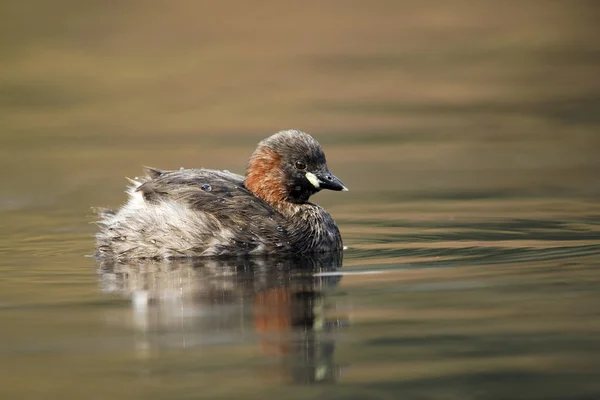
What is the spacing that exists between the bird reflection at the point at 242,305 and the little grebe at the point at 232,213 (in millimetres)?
135

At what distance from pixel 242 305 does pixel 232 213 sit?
6.51 ft

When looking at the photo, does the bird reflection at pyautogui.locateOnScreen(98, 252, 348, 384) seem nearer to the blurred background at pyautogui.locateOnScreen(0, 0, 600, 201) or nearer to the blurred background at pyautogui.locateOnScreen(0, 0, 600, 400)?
the blurred background at pyautogui.locateOnScreen(0, 0, 600, 400)

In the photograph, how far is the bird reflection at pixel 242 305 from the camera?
675 centimetres

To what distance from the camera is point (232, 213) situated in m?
9.71

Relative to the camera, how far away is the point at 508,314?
287 inches

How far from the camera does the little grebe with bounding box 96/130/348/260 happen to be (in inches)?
381

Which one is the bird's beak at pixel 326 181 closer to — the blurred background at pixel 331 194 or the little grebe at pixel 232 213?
the little grebe at pixel 232 213

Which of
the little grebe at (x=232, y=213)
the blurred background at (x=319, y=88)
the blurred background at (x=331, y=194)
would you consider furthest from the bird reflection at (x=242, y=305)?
the blurred background at (x=319, y=88)

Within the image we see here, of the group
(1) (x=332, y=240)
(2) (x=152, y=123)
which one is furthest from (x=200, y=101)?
(1) (x=332, y=240)

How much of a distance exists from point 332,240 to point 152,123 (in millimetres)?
8117

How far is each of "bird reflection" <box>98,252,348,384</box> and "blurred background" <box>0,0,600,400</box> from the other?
0.02m

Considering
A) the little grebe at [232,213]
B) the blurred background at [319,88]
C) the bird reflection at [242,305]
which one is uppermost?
the blurred background at [319,88]

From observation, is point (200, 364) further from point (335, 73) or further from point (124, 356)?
point (335, 73)

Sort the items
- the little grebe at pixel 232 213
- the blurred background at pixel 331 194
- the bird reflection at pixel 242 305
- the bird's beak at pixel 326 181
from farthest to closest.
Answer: the bird's beak at pixel 326 181 → the little grebe at pixel 232 213 → the bird reflection at pixel 242 305 → the blurred background at pixel 331 194
